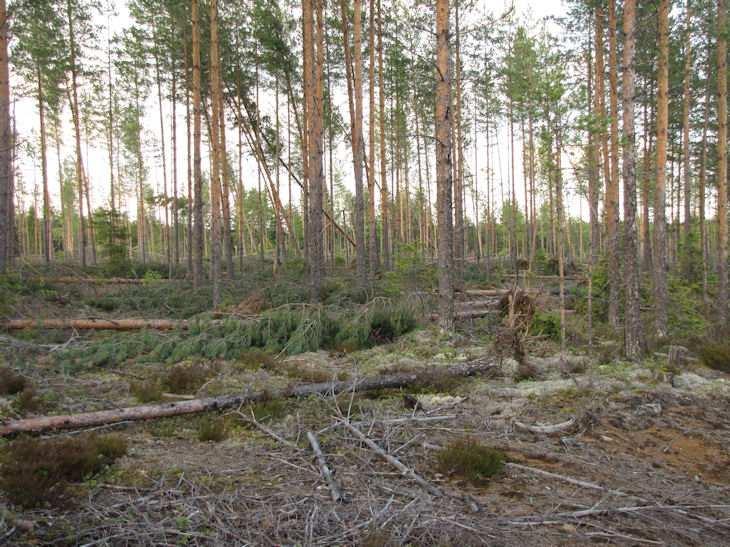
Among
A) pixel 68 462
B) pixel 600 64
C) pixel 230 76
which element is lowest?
pixel 68 462

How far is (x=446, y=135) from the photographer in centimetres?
899

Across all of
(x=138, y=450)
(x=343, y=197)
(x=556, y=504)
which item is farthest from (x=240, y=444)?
(x=343, y=197)

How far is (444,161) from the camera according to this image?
9078mm

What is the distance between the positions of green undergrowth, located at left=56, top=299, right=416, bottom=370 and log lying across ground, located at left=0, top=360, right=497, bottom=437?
2.45 m

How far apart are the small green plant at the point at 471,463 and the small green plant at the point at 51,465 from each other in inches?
101

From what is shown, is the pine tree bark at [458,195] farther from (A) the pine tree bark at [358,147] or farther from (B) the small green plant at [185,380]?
(B) the small green plant at [185,380]

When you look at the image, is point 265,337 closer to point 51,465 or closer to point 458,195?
point 51,465

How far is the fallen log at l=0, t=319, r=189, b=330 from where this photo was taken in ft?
28.8

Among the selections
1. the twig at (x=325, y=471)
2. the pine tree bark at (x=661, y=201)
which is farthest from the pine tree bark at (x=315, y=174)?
the pine tree bark at (x=661, y=201)

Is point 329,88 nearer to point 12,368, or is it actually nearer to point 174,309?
point 174,309

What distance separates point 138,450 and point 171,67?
63.1ft

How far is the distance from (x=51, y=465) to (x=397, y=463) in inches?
96.8

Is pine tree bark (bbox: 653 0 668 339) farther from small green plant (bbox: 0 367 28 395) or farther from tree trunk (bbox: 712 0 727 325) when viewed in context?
small green plant (bbox: 0 367 28 395)

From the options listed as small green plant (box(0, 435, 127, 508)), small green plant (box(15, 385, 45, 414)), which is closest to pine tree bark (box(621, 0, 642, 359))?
small green plant (box(0, 435, 127, 508))
